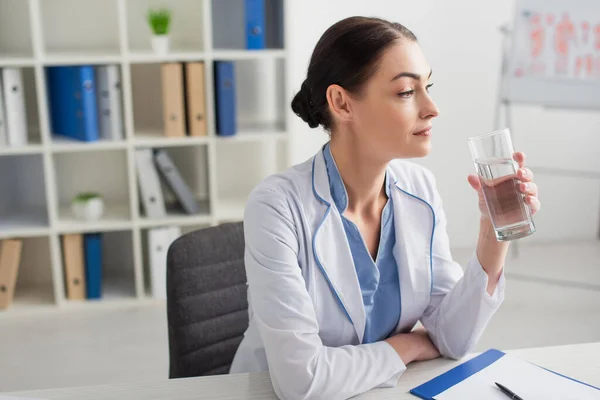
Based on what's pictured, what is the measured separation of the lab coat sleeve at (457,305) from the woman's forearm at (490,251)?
0.6 inches

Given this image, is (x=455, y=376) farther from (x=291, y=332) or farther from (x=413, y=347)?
(x=291, y=332)

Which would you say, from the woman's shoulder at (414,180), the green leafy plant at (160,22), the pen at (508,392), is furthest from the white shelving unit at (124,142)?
the pen at (508,392)

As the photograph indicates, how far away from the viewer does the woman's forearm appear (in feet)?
4.63

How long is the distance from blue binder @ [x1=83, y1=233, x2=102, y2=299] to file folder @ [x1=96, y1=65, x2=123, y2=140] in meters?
0.46

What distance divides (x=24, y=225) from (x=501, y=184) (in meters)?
2.51

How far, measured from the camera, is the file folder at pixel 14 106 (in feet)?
9.99

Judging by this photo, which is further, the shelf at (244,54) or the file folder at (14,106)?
the shelf at (244,54)

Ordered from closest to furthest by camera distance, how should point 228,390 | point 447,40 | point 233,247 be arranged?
point 228,390
point 233,247
point 447,40

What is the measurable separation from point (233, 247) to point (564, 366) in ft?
2.52

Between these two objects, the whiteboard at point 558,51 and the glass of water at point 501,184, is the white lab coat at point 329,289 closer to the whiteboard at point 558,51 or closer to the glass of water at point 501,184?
the glass of water at point 501,184

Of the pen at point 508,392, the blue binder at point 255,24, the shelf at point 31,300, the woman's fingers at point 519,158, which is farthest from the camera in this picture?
the shelf at point 31,300

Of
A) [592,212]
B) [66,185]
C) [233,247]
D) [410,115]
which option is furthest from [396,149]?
[592,212]

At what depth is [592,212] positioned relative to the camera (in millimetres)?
4152

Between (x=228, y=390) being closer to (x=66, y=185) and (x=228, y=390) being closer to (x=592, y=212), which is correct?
(x=66, y=185)
